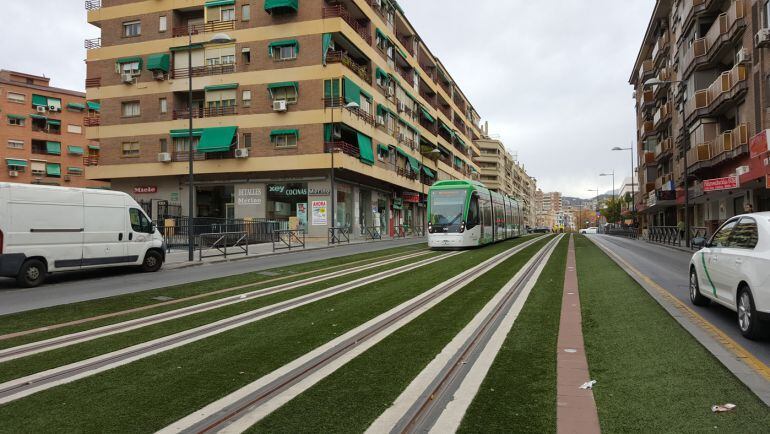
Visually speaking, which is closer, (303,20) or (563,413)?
(563,413)

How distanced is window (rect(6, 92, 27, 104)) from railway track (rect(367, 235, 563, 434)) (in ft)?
219

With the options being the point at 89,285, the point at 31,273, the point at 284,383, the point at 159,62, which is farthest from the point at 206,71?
the point at 284,383

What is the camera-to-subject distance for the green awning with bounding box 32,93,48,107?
58062mm

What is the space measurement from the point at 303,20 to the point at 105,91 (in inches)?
665

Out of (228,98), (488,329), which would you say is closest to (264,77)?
(228,98)

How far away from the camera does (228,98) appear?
3600 cm

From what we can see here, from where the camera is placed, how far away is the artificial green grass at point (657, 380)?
131 inches

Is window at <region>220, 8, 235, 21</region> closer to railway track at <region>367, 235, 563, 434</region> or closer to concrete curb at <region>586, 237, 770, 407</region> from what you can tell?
railway track at <region>367, 235, 563, 434</region>

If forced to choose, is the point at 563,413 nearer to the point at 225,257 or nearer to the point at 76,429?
the point at 76,429

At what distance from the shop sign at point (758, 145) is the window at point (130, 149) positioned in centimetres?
3817

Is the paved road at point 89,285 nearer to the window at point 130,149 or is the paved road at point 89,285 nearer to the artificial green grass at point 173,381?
the artificial green grass at point 173,381

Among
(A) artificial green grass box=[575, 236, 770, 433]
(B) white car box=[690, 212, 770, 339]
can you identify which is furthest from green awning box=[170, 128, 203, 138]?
(B) white car box=[690, 212, 770, 339]

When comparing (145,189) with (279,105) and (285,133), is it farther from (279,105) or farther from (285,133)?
(279,105)

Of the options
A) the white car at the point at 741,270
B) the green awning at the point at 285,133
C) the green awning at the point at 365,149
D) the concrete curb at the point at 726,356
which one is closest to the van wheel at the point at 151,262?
the concrete curb at the point at 726,356
